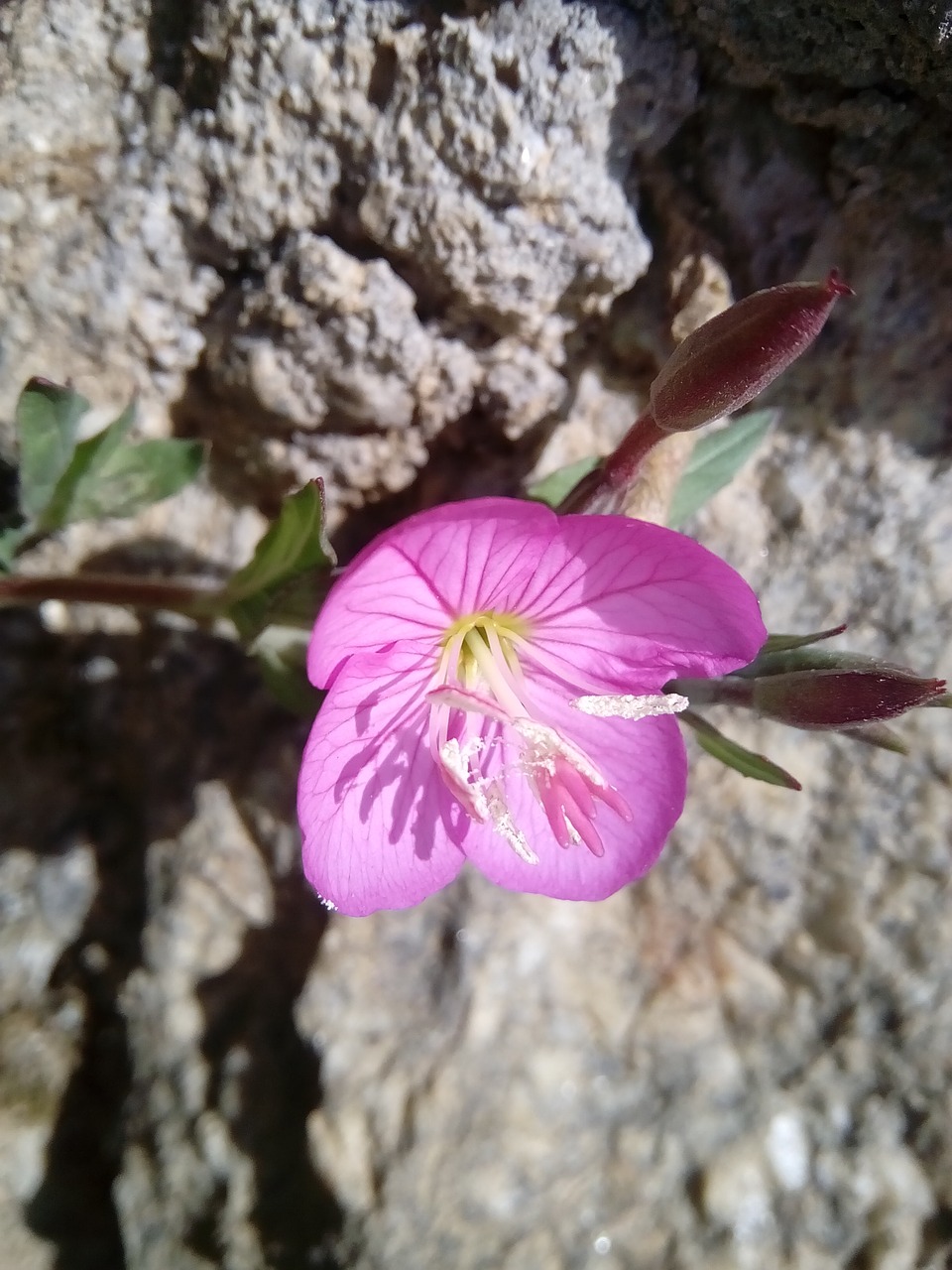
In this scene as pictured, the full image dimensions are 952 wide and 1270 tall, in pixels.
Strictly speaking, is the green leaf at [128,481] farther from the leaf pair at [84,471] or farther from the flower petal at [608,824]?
the flower petal at [608,824]

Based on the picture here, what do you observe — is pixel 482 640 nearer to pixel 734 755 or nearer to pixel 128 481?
pixel 734 755

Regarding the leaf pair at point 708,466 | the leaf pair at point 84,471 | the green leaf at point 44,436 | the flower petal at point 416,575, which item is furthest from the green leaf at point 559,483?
the green leaf at point 44,436

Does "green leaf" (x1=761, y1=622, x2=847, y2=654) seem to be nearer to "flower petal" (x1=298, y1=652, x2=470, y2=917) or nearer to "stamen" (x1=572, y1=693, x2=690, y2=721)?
"stamen" (x1=572, y1=693, x2=690, y2=721)

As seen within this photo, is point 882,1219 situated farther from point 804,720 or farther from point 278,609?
point 278,609

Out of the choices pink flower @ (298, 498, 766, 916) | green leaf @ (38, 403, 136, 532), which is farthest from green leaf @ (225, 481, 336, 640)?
green leaf @ (38, 403, 136, 532)

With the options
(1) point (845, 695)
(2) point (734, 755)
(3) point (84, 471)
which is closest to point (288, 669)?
(3) point (84, 471)

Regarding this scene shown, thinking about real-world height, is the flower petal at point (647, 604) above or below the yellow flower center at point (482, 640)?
above
